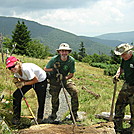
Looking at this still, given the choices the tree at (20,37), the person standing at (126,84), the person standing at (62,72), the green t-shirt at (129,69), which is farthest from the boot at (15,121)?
the tree at (20,37)

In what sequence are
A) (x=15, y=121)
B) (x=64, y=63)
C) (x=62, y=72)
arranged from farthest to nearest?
(x=62, y=72), (x=64, y=63), (x=15, y=121)

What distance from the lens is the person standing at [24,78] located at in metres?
3.05

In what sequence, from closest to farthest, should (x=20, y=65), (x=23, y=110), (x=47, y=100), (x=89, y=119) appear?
(x=20, y=65) → (x=89, y=119) → (x=23, y=110) → (x=47, y=100)

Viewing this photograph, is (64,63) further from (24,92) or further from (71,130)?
(71,130)

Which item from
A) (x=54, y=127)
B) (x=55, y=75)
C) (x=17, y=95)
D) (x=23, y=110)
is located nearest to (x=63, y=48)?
(x=55, y=75)

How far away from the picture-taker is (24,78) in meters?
3.38

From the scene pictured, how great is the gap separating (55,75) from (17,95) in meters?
1.06

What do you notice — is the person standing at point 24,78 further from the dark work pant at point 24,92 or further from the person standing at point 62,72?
the person standing at point 62,72

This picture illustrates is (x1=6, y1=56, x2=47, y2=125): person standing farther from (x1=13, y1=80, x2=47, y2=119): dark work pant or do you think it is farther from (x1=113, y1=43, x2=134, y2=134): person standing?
(x1=113, y1=43, x2=134, y2=134): person standing

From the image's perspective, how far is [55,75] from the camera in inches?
164

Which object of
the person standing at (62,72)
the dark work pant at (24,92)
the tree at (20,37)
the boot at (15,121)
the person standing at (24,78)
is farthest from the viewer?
the tree at (20,37)

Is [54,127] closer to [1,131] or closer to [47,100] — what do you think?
[1,131]

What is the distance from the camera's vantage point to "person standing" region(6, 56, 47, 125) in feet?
10.00

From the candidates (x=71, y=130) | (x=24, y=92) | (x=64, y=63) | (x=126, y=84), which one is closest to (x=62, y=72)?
(x=64, y=63)
